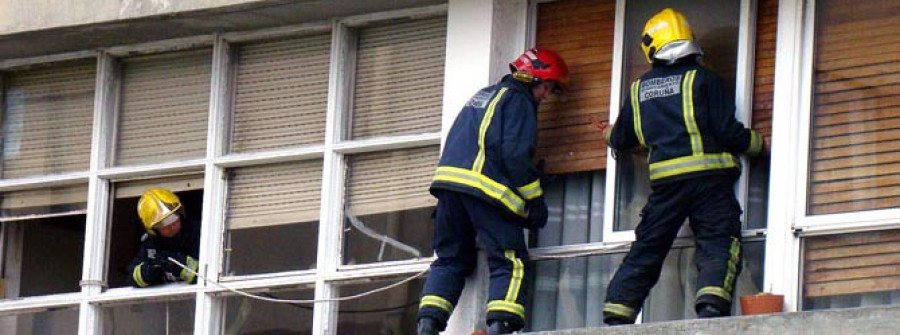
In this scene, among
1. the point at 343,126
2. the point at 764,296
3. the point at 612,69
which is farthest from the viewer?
the point at 343,126

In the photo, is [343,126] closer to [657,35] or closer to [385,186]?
[385,186]

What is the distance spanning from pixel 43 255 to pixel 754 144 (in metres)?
4.45

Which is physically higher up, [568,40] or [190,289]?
[568,40]

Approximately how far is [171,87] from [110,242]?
90 centimetres

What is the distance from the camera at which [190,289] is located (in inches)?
519

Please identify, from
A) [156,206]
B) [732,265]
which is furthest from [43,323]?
[732,265]

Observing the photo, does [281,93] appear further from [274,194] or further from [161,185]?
[161,185]

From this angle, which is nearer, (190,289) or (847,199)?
(847,199)

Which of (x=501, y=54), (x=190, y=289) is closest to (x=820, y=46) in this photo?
(x=501, y=54)

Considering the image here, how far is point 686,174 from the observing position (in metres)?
11.4

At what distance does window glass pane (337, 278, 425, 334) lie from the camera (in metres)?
12.5

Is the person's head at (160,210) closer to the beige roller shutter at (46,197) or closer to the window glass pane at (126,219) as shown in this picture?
the window glass pane at (126,219)

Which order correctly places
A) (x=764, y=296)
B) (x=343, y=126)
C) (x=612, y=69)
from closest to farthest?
(x=764, y=296) → (x=612, y=69) → (x=343, y=126)

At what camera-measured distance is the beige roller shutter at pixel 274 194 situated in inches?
512
